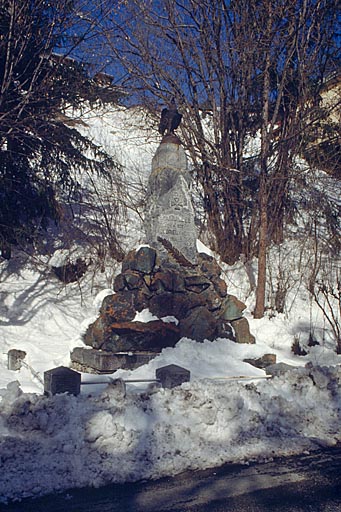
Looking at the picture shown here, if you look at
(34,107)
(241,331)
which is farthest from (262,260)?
(34,107)

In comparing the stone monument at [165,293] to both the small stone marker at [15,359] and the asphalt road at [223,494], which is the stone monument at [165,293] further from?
the asphalt road at [223,494]

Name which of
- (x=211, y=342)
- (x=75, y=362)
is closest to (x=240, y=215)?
(x=211, y=342)

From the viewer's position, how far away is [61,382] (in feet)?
21.0

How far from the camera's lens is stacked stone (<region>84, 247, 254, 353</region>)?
919 centimetres

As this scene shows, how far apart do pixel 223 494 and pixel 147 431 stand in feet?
4.02

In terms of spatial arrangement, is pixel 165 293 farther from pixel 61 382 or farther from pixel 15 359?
pixel 61 382

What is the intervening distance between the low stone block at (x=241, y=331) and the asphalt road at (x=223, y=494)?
18.3 ft

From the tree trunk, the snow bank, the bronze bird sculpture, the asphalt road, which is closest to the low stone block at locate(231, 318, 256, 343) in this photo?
the tree trunk

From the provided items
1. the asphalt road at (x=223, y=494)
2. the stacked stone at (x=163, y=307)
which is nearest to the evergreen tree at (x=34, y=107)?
the stacked stone at (x=163, y=307)

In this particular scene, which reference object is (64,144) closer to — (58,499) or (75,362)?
(75,362)

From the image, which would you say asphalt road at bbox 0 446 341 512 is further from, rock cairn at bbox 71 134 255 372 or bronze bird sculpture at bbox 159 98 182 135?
bronze bird sculpture at bbox 159 98 182 135

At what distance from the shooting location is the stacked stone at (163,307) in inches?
362

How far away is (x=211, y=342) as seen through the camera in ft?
32.3

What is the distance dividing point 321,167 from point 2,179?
464 inches
